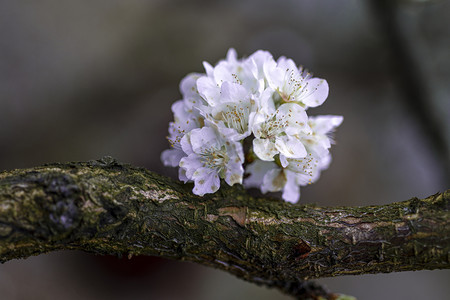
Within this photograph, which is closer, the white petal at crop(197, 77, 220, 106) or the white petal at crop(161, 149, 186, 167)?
the white petal at crop(197, 77, 220, 106)

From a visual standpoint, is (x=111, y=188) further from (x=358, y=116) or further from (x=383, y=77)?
(x=383, y=77)

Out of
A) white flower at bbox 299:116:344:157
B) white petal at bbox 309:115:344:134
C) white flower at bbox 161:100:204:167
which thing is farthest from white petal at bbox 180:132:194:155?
white petal at bbox 309:115:344:134

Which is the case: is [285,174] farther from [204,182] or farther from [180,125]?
[180,125]

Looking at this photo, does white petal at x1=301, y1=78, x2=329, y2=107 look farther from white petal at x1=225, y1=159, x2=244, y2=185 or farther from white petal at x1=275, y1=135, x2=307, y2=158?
white petal at x1=225, y1=159, x2=244, y2=185

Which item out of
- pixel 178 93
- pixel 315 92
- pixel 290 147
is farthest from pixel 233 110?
pixel 178 93

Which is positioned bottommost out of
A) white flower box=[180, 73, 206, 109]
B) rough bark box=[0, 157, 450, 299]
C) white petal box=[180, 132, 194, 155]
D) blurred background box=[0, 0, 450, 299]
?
rough bark box=[0, 157, 450, 299]

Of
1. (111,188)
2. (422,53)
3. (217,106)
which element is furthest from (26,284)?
(422,53)
